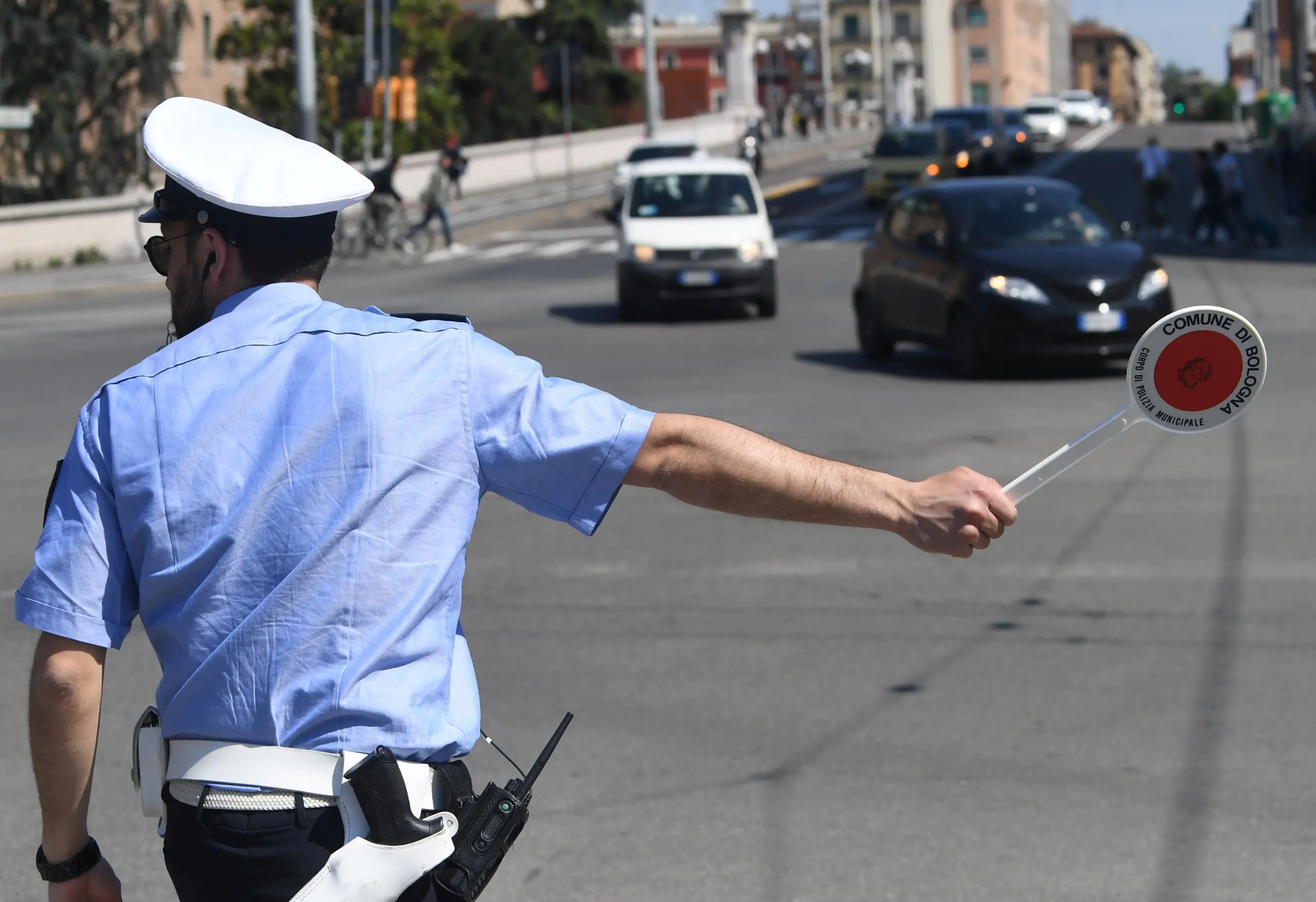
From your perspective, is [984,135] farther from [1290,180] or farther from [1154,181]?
[1154,181]

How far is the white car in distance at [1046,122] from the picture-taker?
72.6m

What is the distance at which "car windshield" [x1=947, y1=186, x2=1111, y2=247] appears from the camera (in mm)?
15828

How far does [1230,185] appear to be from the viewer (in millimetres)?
29656

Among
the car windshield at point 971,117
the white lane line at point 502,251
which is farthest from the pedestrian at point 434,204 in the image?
the car windshield at point 971,117

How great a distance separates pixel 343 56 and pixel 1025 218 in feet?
155

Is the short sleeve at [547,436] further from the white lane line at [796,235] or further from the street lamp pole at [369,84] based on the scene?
the street lamp pole at [369,84]

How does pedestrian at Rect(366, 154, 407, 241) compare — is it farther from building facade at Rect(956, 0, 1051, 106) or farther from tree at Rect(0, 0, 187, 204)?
building facade at Rect(956, 0, 1051, 106)

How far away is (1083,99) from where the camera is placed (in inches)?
3772

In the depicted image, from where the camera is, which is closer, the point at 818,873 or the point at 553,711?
the point at 818,873

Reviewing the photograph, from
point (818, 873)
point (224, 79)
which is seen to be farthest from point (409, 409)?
point (224, 79)

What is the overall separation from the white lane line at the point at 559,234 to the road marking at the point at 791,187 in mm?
9574

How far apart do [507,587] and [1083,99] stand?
92.9 metres

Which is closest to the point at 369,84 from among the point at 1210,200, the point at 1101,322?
the point at 1210,200

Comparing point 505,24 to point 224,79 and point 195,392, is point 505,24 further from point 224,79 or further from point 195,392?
point 195,392
